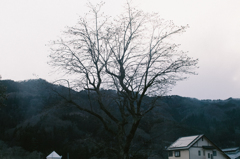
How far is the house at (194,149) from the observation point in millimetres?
40116

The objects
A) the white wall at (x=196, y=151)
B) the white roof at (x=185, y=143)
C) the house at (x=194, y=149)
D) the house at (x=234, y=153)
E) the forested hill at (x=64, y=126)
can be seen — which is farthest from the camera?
the house at (x=234, y=153)

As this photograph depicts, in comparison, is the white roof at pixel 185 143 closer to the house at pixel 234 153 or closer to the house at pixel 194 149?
the house at pixel 194 149

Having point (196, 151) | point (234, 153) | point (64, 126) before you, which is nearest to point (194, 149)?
point (196, 151)

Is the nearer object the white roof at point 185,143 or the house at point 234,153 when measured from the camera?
the white roof at point 185,143

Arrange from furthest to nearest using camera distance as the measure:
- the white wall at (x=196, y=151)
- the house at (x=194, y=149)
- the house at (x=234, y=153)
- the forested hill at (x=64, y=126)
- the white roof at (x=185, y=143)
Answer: the house at (x=234, y=153)
the white roof at (x=185, y=143)
the house at (x=194, y=149)
the white wall at (x=196, y=151)
the forested hill at (x=64, y=126)

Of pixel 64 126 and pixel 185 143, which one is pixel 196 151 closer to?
pixel 185 143

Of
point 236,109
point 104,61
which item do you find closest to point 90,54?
point 104,61

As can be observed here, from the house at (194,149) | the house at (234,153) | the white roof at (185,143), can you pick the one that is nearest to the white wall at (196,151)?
the house at (194,149)

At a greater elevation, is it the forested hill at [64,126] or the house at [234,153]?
the forested hill at [64,126]

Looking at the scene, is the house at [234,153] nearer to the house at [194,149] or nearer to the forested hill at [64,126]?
the forested hill at [64,126]

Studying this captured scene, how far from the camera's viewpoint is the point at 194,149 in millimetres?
40625

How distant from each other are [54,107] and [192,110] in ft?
339

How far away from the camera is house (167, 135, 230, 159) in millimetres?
40116

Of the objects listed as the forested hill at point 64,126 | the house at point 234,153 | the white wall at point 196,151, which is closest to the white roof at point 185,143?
the white wall at point 196,151
